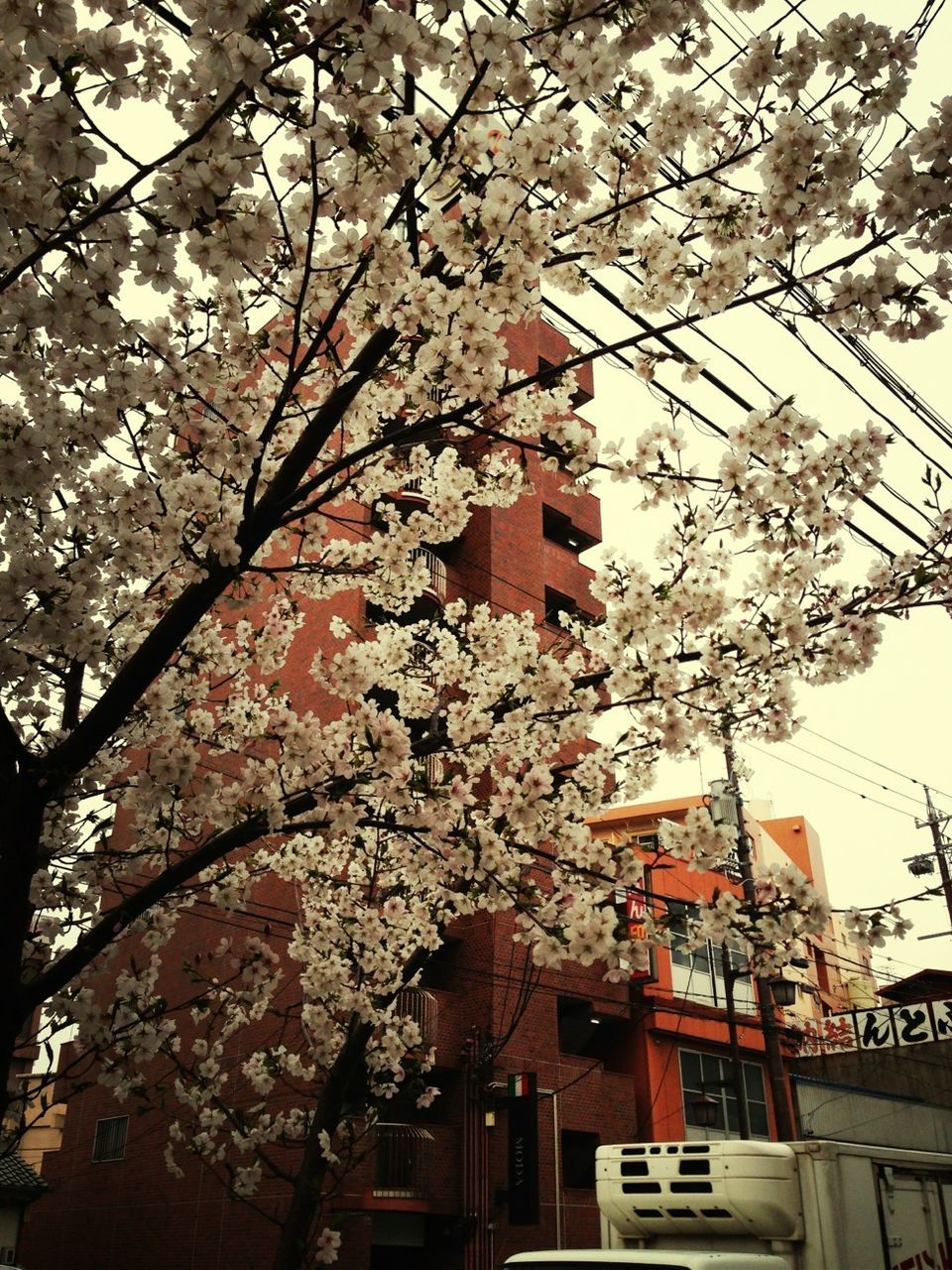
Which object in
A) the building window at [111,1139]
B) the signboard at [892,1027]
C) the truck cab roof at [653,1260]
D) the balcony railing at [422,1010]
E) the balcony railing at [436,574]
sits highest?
the balcony railing at [436,574]

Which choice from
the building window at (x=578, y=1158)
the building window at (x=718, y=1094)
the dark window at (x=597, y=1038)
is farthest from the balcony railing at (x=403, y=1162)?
the building window at (x=718, y=1094)

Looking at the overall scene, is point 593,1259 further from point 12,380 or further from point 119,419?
point 12,380

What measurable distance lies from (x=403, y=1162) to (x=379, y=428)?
14168mm

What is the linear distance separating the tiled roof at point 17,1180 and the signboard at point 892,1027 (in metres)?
19.6

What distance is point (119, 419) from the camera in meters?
5.03

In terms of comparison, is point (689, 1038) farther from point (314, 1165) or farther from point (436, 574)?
point (314, 1165)

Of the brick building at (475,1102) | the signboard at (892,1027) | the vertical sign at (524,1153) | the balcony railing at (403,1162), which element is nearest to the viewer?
the balcony railing at (403,1162)

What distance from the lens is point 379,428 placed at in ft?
22.3

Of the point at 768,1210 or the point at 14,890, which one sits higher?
the point at 14,890

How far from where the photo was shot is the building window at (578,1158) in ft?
64.6

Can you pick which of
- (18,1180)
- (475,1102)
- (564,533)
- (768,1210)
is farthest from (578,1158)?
(768,1210)

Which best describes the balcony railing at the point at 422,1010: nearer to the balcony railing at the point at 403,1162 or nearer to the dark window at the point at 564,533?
the balcony railing at the point at 403,1162

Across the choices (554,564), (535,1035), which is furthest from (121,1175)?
(554,564)

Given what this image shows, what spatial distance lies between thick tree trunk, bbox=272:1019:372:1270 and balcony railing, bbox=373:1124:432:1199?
7.82 metres
